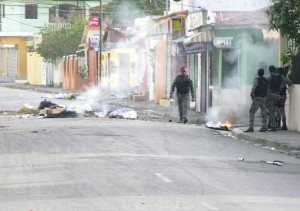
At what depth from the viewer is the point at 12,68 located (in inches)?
3979

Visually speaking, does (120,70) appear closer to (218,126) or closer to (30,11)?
(218,126)

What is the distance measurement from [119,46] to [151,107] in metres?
18.3

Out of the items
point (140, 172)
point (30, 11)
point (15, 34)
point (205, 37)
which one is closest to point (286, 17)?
point (140, 172)

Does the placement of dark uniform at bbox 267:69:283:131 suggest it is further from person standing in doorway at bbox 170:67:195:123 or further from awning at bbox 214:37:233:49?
awning at bbox 214:37:233:49

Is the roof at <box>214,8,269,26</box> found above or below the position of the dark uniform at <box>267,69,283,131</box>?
above

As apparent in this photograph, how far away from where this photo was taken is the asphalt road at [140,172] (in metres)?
11.8

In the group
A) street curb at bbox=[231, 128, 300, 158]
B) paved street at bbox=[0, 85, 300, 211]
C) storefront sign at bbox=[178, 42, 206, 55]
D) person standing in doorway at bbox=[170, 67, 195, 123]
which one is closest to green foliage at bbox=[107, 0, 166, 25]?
storefront sign at bbox=[178, 42, 206, 55]

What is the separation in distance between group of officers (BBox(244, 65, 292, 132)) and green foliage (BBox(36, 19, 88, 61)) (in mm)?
55027

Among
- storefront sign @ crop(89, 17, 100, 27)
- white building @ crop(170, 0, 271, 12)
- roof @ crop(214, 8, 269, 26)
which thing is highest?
storefront sign @ crop(89, 17, 100, 27)

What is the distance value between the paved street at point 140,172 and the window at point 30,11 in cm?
7926

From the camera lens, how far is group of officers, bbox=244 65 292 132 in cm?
2512

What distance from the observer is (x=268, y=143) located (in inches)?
879

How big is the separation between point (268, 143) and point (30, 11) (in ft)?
273

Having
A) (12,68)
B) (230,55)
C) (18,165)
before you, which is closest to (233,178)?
(18,165)
